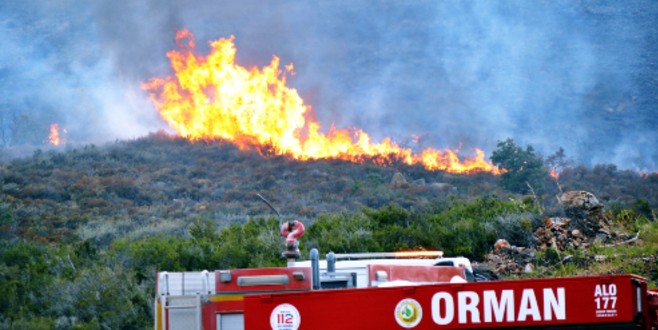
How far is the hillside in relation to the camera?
19.4m

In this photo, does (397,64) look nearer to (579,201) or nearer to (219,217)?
(219,217)

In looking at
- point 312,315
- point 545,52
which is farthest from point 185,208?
point 545,52

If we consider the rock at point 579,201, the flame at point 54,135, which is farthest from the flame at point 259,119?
the rock at point 579,201

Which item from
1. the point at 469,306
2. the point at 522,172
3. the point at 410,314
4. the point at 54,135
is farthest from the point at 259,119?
the point at 469,306

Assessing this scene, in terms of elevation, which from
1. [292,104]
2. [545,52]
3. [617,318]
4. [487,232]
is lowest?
[617,318]

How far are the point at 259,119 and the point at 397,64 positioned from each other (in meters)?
30.5

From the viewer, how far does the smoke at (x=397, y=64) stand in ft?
240

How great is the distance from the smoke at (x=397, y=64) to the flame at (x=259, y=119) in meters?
9.41

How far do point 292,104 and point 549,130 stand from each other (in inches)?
832

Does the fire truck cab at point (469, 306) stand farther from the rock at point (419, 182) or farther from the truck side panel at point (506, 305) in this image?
the rock at point (419, 182)

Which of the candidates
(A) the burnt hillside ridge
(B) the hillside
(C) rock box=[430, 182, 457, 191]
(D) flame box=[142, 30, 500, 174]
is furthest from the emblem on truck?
(D) flame box=[142, 30, 500, 174]

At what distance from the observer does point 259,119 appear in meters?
56.4

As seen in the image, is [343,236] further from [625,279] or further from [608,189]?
[608,189]

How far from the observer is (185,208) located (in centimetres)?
4156
